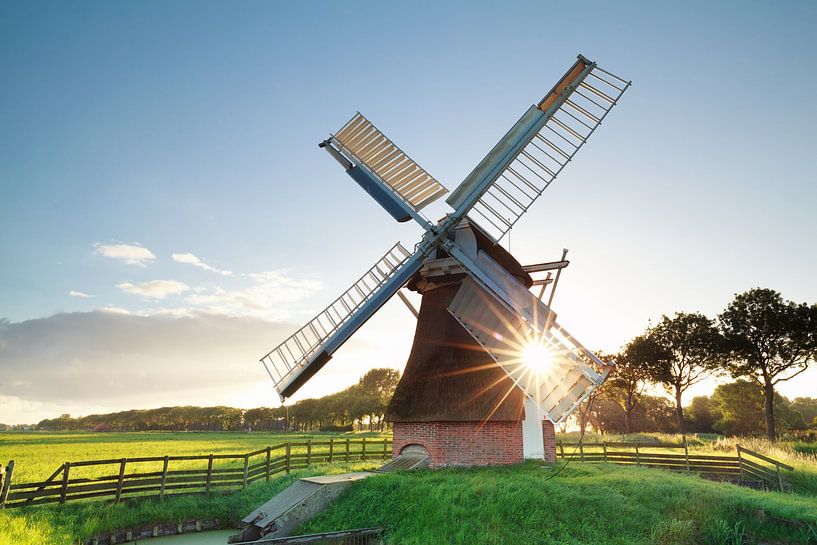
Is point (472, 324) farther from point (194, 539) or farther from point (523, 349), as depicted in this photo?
point (194, 539)

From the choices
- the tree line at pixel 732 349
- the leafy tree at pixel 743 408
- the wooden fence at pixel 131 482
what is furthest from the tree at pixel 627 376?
the wooden fence at pixel 131 482

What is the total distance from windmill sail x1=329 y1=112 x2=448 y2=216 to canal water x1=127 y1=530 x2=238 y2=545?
10025 millimetres

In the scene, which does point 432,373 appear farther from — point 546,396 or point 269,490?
point 269,490

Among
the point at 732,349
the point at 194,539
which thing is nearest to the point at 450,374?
the point at 194,539

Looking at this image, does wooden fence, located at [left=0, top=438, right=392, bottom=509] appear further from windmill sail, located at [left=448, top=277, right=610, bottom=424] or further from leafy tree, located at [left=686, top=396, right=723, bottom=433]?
leafy tree, located at [left=686, top=396, right=723, bottom=433]

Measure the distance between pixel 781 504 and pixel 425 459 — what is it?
300 inches

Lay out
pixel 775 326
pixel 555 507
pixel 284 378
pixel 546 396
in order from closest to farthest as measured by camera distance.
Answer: pixel 555 507, pixel 546 396, pixel 284 378, pixel 775 326

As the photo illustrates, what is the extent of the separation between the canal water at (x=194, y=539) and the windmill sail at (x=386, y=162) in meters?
10.0

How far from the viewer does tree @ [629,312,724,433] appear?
3242 cm

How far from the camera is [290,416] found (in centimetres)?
9044

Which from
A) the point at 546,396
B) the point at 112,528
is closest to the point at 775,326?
the point at 546,396

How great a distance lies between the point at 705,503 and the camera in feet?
32.1

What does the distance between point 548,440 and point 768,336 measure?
24176 mm

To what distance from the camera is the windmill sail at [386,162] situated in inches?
572
